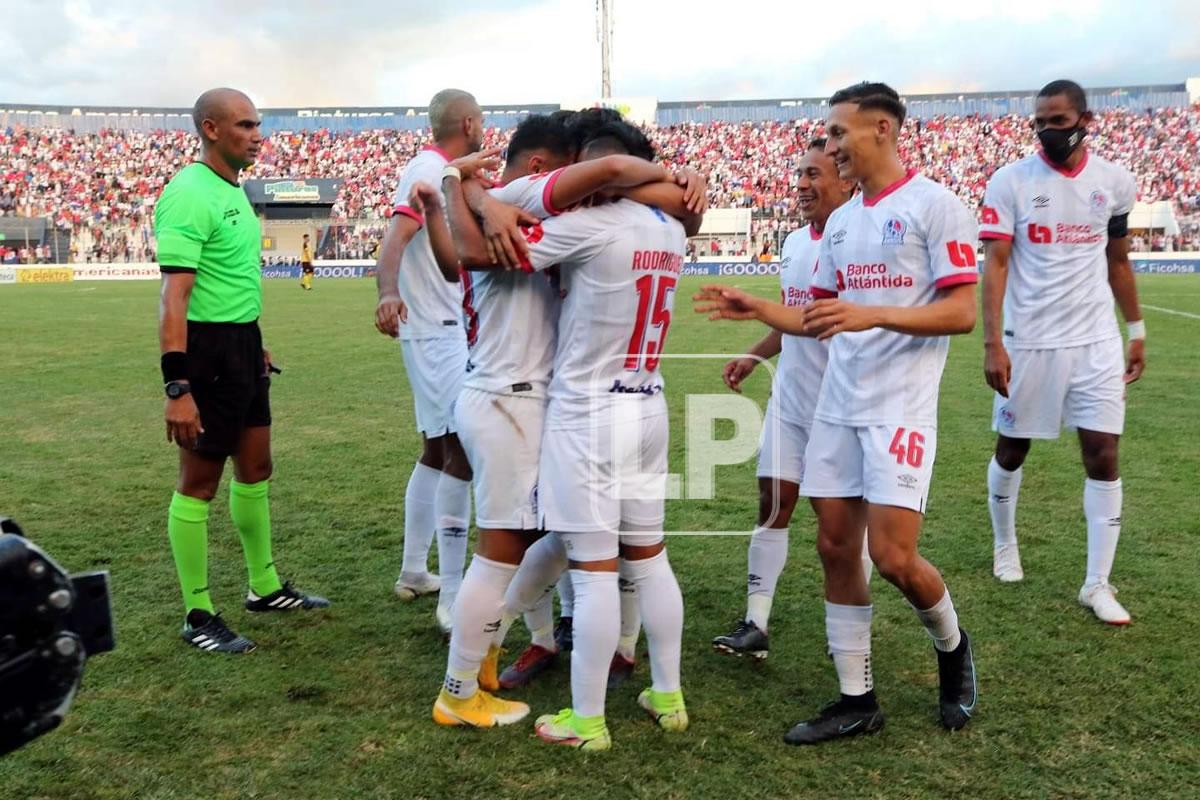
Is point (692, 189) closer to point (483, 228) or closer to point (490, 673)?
point (483, 228)

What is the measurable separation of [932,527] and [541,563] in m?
3.37

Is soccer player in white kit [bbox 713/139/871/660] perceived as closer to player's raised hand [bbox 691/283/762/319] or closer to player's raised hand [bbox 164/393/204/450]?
player's raised hand [bbox 691/283/762/319]

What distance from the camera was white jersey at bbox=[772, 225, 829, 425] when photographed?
4426 millimetres

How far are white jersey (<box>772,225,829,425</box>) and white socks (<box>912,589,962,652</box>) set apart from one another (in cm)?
112

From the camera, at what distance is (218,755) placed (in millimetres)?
Answer: 3395

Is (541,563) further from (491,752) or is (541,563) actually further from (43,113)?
(43,113)

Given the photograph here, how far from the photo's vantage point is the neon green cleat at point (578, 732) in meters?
3.44

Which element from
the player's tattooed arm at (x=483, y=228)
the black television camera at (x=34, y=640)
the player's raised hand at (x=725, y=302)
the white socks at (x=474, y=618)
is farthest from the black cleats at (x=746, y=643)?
the black television camera at (x=34, y=640)

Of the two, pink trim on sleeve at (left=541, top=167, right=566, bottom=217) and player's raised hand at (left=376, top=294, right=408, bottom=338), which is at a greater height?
pink trim on sleeve at (left=541, top=167, right=566, bottom=217)

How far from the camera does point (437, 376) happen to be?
191 inches

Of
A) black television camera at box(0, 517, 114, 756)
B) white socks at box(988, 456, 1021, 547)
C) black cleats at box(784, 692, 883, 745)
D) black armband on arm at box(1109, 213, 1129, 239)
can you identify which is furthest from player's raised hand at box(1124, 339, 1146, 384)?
black television camera at box(0, 517, 114, 756)

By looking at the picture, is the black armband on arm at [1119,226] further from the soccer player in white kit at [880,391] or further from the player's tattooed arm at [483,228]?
the player's tattooed arm at [483,228]

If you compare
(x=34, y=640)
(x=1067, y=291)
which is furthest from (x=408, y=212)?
(x=34, y=640)

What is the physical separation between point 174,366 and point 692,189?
231 centimetres
